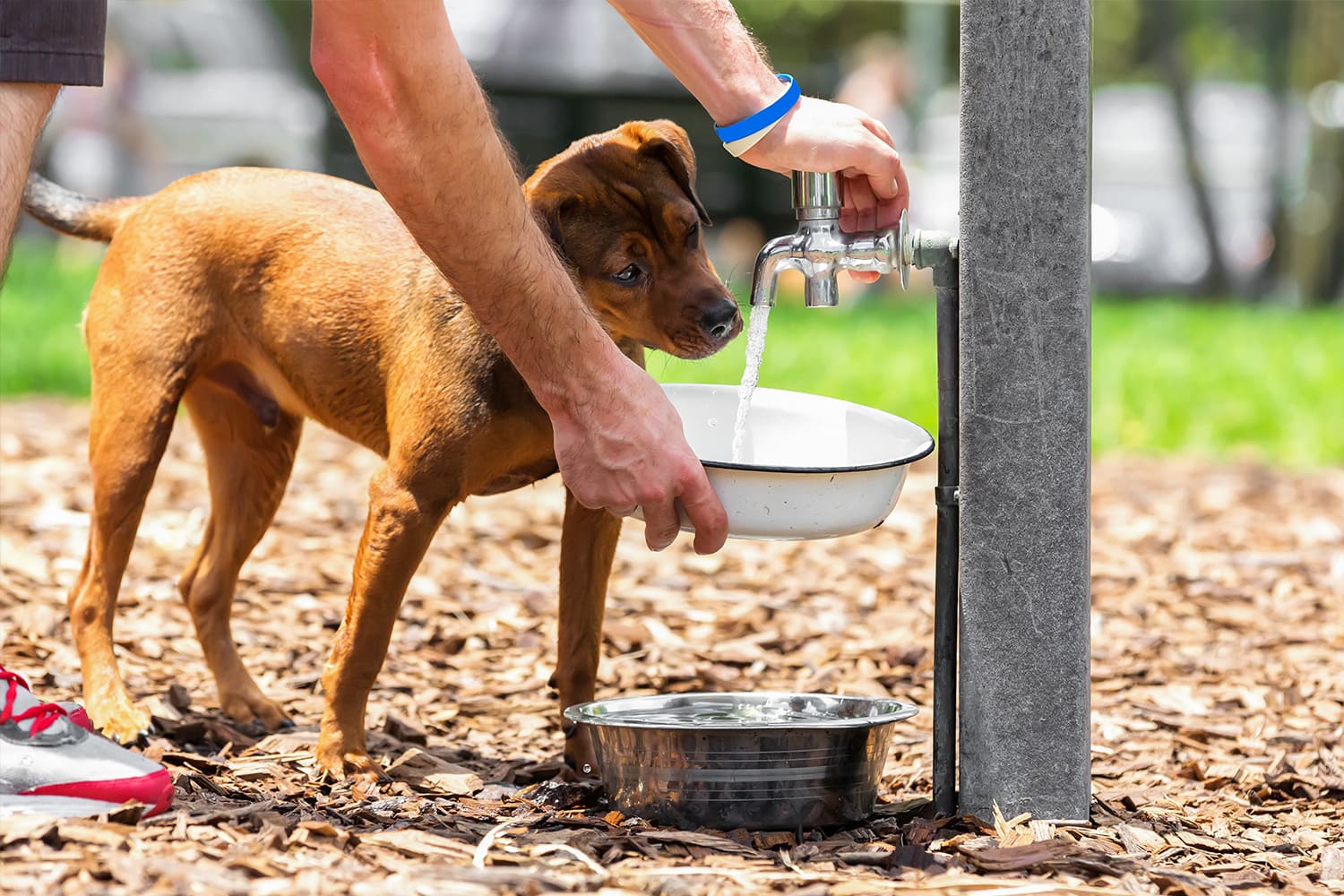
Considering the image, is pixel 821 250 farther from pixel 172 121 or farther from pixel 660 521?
pixel 172 121

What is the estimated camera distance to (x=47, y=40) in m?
2.89

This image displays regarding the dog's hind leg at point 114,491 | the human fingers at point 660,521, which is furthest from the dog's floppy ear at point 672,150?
the dog's hind leg at point 114,491

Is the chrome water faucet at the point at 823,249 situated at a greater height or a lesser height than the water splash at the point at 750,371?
greater

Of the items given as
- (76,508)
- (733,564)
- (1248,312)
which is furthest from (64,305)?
(1248,312)

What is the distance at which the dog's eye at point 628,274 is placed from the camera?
3.37m

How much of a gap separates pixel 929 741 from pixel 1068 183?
1.51 meters

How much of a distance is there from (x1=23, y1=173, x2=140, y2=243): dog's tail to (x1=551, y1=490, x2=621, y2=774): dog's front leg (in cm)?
155

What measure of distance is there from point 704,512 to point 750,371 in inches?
15.9

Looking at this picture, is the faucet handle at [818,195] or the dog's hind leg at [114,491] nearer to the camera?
the faucet handle at [818,195]

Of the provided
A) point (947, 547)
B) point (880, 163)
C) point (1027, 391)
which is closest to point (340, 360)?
point (880, 163)

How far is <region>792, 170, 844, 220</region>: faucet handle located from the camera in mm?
2941

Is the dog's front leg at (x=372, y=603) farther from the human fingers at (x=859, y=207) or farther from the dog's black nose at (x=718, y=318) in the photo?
the human fingers at (x=859, y=207)

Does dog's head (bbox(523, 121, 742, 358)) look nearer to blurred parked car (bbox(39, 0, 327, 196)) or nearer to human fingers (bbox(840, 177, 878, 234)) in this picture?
human fingers (bbox(840, 177, 878, 234))

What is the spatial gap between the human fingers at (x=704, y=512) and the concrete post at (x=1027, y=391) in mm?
450
